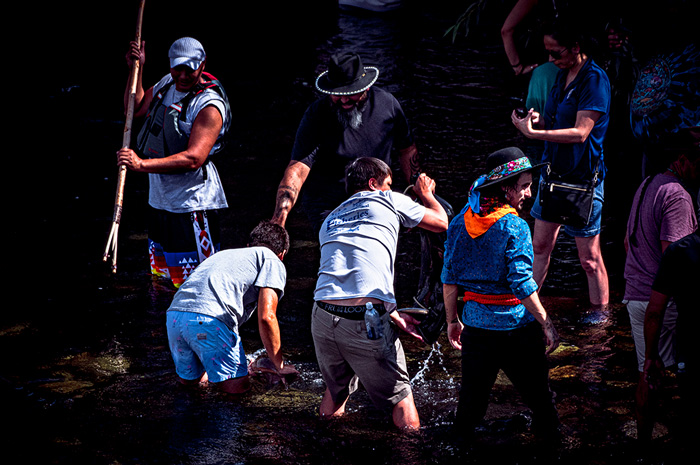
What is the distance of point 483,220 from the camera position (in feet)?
14.4

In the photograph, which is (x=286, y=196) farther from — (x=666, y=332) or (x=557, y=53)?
(x=666, y=332)

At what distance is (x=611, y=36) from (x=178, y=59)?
11.6 feet

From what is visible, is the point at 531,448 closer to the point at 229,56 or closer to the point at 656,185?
the point at 656,185

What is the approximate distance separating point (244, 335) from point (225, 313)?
1.39m

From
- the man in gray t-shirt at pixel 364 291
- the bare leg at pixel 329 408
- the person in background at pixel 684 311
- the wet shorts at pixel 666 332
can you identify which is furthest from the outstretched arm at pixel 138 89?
the person in background at pixel 684 311

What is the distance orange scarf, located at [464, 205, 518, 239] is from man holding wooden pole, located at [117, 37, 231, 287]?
239 cm

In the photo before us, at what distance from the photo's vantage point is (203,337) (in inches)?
208

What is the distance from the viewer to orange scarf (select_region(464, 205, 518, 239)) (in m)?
4.36

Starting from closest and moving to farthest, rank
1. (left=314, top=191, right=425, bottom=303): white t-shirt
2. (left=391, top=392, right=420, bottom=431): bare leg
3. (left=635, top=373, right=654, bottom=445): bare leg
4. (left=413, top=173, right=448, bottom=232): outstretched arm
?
(left=635, top=373, right=654, bottom=445): bare leg < (left=314, top=191, right=425, bottom=303): white t-shirt < (left=391, top=392, right=420, bottom=431): bare leg < (left=413, top=173, right=448, bottom=232): outstretched arm

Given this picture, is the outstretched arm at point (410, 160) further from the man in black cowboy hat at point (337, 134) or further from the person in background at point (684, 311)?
the person in background at point (684, 311)

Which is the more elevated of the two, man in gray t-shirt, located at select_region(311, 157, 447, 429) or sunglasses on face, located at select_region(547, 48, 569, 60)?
sunglasses on face, located at select_region(547, 48, 569, 60)

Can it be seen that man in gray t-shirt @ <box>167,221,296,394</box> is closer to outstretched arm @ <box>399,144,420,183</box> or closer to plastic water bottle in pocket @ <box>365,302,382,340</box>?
plastic water bottle in pocket @ <box>365,302,382,340</box>

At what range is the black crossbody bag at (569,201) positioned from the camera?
6.07m

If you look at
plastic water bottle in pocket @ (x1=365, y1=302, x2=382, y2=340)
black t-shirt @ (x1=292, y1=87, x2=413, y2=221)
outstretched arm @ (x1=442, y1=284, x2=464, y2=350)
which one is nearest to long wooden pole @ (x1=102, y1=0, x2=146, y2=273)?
black t-shirt @ (x1=292, y1=87, x2=413, y2=221)
